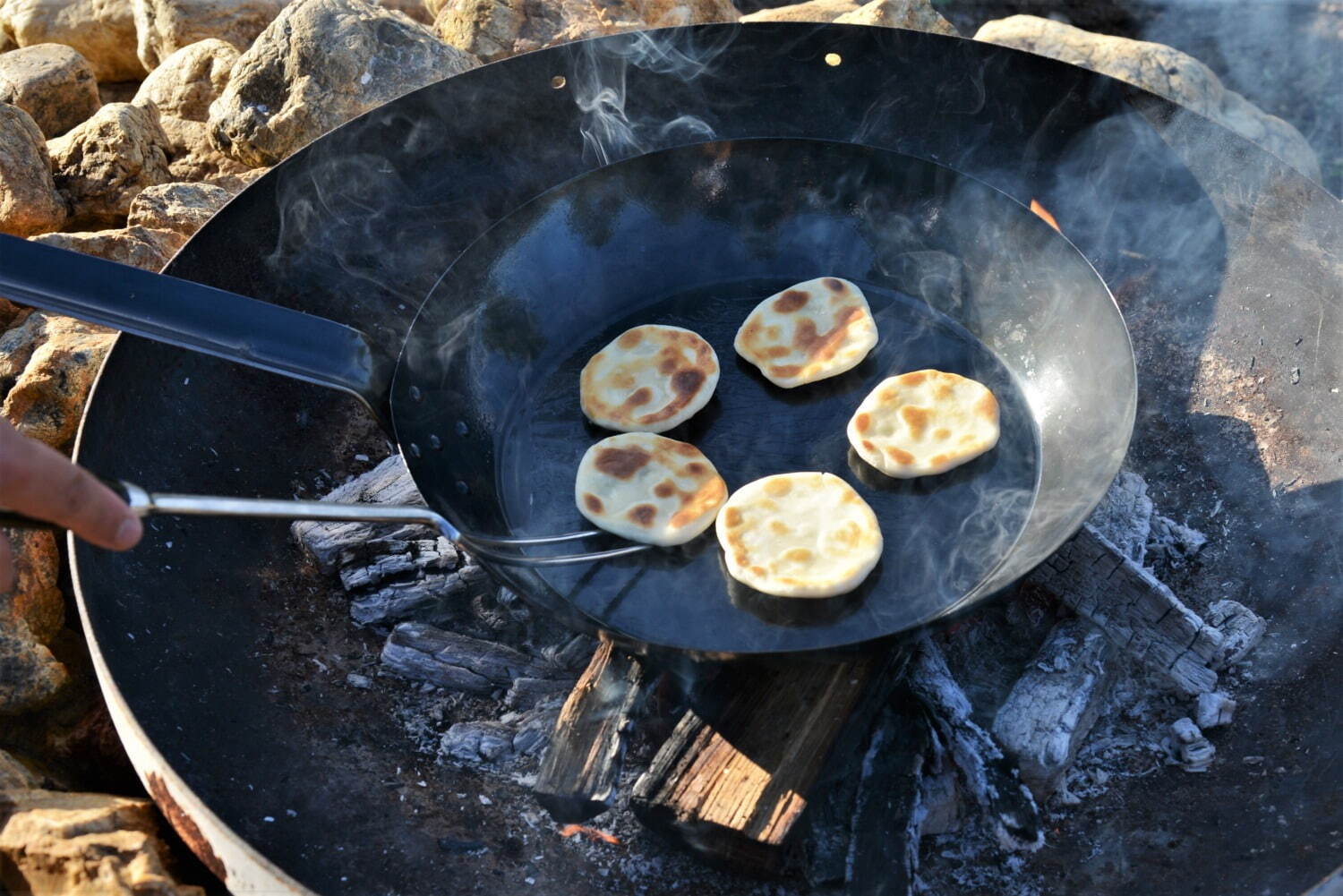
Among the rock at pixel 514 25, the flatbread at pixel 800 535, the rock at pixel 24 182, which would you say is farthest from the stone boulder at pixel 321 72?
the flatbread at pixel 800 535

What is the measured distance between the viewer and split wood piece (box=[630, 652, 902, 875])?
216 centimetres

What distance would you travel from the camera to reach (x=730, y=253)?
3.46 metres

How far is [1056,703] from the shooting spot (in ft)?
8.32

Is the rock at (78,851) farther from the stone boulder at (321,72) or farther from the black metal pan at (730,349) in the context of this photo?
the stone boulder at (321,72)

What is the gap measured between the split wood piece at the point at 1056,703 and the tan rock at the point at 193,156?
3802 millimetres

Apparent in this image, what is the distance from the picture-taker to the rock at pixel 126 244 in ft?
11.5

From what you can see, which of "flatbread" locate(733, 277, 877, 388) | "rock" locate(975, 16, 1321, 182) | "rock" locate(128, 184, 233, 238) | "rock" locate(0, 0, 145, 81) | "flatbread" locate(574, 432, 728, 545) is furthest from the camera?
"rock" locate(0, 0, 145, 81)

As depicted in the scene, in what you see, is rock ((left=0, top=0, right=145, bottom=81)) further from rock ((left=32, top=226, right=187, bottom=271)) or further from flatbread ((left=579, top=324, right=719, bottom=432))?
flatbread ((left=579, top=324, right=719, bottom=432))

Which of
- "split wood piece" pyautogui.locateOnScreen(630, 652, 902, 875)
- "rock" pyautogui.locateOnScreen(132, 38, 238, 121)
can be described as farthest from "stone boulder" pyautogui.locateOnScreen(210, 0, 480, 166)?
"split wood piece" pyautogui.locateOnScreen(630, 652, 902, 875)

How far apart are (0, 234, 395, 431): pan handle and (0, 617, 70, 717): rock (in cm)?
102

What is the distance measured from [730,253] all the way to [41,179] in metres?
2.84

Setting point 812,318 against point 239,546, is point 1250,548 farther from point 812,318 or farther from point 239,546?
point 239,546

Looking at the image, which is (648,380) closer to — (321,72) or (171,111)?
(321,72)

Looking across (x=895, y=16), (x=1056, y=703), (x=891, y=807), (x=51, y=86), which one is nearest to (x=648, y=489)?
(x=891, y=807)
